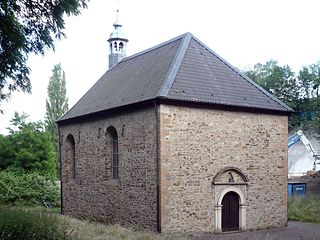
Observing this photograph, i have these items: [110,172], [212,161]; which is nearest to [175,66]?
[212,161]

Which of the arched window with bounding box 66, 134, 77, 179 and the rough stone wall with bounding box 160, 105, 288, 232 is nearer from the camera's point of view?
A: the rough stone wall with bounding box 160, 105, 288, 232

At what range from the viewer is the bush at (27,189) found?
27.8 meters

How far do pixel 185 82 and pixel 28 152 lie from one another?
67.2ft

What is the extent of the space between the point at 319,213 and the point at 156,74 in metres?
10.4

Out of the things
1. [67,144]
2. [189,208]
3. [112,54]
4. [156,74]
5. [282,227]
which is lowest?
[282,227]

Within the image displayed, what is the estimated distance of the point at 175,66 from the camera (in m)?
17.2

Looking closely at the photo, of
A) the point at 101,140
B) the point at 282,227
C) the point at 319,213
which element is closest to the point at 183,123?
the point at 101,140

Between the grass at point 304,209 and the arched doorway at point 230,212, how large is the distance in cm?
483

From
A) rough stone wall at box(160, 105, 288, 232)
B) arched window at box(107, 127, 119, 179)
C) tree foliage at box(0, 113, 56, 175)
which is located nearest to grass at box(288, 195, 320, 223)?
rough stone wall at box(160, 105, 288, 232)

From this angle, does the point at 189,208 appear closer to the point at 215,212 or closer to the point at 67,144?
the point at 215,212

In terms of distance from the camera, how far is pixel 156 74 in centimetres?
1798

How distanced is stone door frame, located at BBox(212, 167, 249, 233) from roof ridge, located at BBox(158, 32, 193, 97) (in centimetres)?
389

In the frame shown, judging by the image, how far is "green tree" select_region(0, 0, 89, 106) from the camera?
837 centimetres

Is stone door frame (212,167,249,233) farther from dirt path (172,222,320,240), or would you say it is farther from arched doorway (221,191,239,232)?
dirt path (172,222,320,240)
